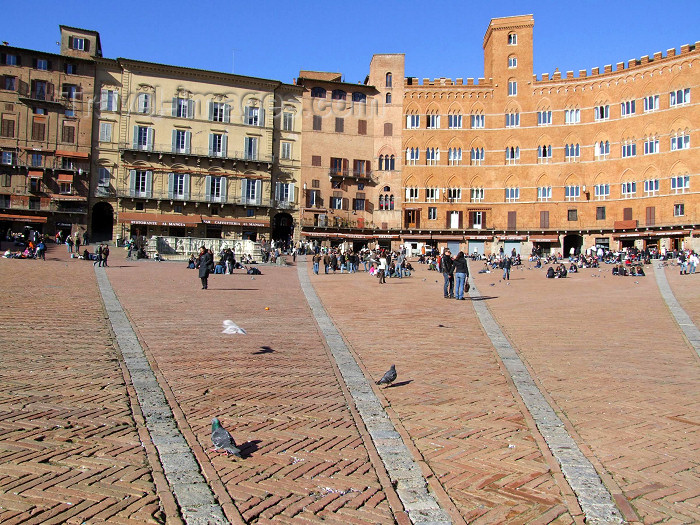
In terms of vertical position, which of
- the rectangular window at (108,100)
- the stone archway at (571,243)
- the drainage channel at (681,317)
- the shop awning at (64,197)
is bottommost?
the drainage channel at (681,317)

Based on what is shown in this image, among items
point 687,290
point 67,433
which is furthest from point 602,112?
point 67,433

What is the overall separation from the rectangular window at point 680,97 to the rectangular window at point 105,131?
45.8 m

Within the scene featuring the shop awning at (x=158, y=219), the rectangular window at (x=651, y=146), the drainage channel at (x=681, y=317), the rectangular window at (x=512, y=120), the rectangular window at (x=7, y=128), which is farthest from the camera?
the rectangular window at (x=512, y=120)

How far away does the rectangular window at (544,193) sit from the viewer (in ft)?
183

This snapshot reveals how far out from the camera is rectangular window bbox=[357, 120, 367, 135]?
192 feet

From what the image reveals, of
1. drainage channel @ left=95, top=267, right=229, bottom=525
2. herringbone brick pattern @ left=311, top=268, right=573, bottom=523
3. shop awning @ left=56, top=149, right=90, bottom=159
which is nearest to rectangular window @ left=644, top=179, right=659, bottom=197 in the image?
herringbone brick pattern @ left=311, top=268, right=573, bottom=523

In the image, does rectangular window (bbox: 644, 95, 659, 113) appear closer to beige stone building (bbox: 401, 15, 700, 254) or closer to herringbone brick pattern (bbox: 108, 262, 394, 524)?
beige stone building (bbox: 401, 15, 700, 254)

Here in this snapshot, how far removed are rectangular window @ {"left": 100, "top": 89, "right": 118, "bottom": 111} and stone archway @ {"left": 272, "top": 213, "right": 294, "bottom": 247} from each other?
53.9 feet

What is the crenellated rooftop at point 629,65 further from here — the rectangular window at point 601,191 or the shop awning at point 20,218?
the shop awning at point 20,218

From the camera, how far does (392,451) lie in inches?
234

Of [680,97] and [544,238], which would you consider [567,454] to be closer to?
[544,238]

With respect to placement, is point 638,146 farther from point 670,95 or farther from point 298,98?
point 298,98

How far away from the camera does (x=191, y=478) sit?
5254mm

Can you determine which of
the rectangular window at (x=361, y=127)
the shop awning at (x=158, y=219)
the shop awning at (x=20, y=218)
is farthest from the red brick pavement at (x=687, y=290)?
the shop awning at (x=20, y=218)
